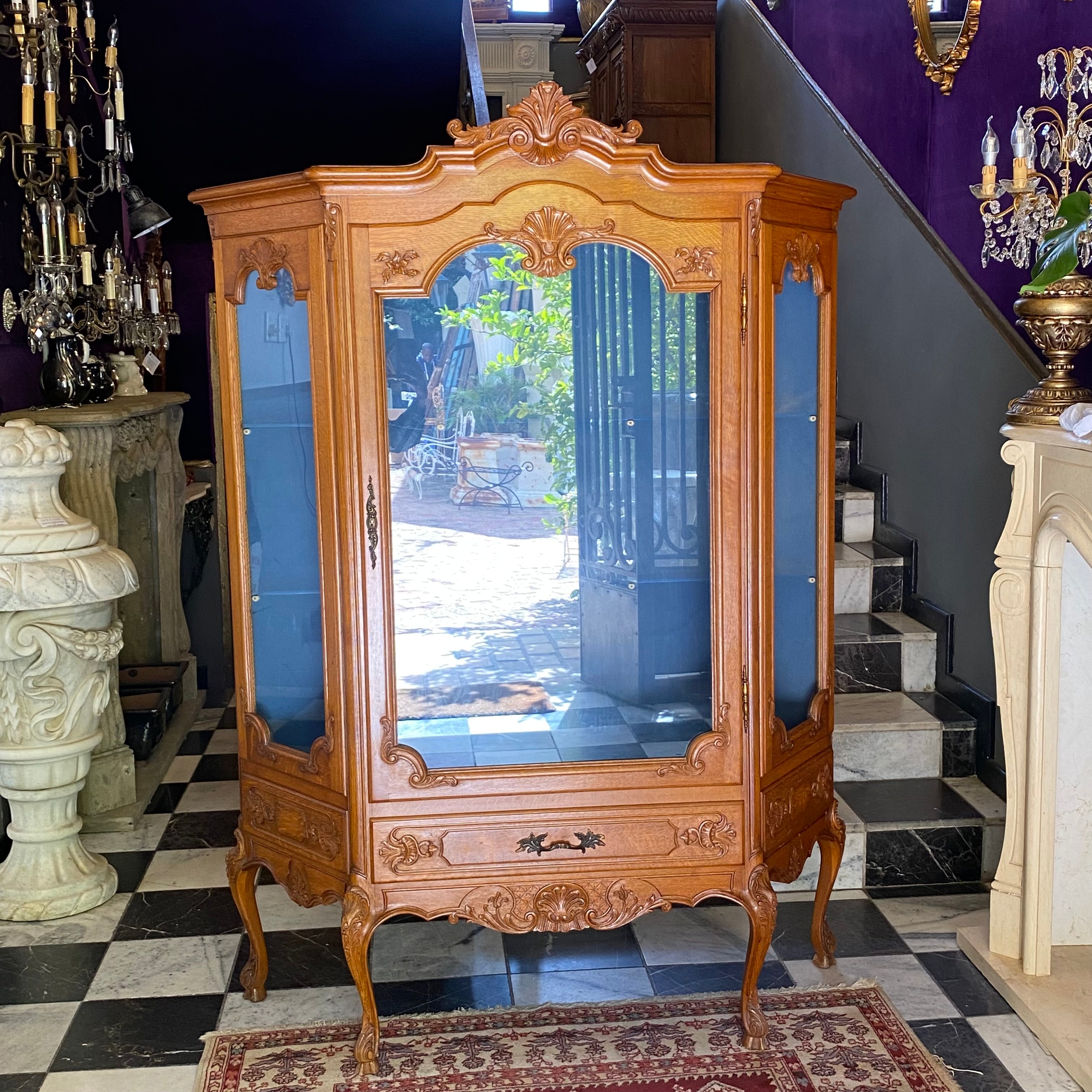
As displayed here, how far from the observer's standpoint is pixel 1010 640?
2602mm

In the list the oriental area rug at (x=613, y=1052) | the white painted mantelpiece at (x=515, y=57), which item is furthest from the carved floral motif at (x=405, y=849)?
the white painted mantelpiece at (x=515, y=57)

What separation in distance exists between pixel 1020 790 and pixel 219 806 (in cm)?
226

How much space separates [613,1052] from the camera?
7.84 ft

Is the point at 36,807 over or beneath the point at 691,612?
beneath

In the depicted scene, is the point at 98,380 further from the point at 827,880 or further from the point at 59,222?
the point at 827,880

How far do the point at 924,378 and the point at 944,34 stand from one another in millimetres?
972

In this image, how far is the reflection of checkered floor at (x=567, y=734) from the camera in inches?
90.1

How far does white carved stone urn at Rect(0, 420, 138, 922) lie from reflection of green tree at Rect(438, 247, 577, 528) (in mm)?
1277

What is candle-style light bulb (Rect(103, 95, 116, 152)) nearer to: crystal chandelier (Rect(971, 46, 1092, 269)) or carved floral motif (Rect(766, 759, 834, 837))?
crystal chandelier (Rect(971, 46, 1092, 269))

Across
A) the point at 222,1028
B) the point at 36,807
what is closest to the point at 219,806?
the point at 36,807

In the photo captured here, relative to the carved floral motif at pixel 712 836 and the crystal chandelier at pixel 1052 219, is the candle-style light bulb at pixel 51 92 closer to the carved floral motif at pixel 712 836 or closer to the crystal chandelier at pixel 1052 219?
the crystal chandelier at pixel 1052 219

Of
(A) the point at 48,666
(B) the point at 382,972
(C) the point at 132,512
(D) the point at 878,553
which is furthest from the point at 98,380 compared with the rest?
(D) the point at 878,553

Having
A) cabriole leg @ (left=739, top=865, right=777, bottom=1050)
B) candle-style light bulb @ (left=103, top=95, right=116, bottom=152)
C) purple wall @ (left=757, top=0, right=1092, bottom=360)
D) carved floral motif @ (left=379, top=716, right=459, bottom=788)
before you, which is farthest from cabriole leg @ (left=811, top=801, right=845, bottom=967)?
candle-style light bulb @ (left=103, top=95, right=116, bottom=152)

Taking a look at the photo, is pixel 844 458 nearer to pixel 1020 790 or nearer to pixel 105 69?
pixel 1020 790
